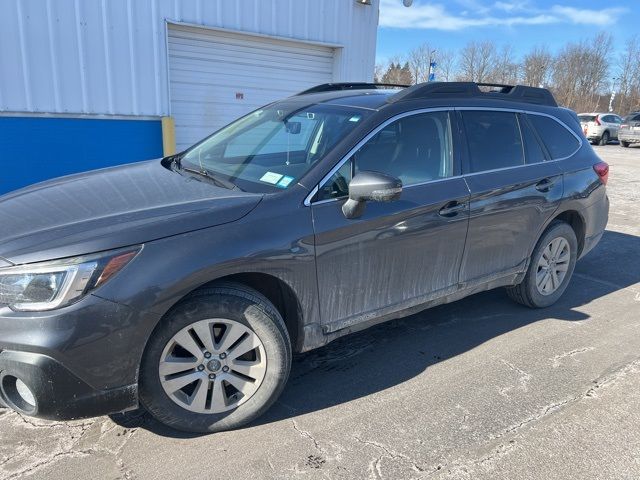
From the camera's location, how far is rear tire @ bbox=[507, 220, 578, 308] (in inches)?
167

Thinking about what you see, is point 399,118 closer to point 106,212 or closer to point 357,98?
point 357,98

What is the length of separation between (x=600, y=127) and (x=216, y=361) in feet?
94.0

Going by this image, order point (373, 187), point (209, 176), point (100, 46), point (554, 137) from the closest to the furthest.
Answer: point (373, 187) → point (209, 176) → point (554, 137) → point (100, 46)

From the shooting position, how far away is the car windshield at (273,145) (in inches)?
118

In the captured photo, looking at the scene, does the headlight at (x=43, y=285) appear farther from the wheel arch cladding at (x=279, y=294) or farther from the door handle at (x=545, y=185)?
the door handle at (x=545, y=185)

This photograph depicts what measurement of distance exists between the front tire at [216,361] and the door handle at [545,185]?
2477 millimetres

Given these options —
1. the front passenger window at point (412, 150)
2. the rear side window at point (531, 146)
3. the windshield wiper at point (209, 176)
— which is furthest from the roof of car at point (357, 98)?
the rear side window at point (531, 146)

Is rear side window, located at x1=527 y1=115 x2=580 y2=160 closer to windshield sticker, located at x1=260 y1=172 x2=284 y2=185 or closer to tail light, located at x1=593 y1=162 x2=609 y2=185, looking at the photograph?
tail light, located at x1=593 y1=162 x2=609 y2=185

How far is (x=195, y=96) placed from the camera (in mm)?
8750

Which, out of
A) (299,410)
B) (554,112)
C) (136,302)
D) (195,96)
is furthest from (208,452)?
(195,96)

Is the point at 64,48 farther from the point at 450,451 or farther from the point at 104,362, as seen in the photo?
the point at 450,451

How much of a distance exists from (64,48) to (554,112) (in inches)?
252

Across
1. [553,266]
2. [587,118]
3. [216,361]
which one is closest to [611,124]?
[587,118]

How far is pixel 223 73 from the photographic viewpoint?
891cm
